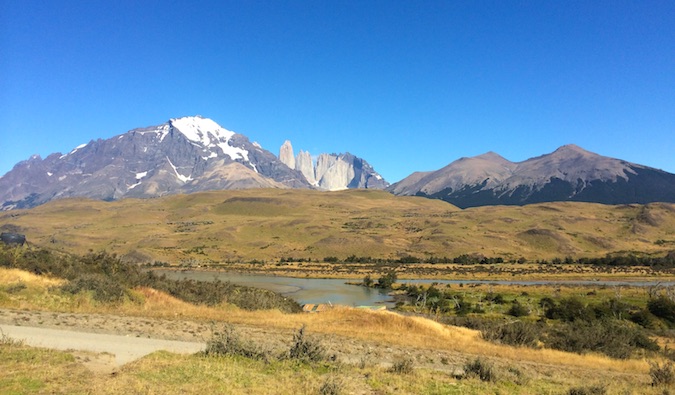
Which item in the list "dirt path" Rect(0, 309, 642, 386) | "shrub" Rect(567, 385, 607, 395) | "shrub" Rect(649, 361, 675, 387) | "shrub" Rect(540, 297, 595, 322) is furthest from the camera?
"shrub" Rect(540, 297, 595, 322)

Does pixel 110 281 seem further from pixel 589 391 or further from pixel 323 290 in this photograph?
pixel 323 290

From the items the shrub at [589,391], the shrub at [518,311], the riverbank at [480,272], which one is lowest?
the riverbank at [480,272]

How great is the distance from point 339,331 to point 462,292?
187ft

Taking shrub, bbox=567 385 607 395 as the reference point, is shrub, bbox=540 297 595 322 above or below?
below

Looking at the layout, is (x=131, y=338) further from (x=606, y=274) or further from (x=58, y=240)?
(x=58, y=240)

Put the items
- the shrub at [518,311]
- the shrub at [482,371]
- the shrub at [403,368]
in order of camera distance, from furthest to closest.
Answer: the shrub at [518,311], the shrub at [403,368], the shrub at [482,371]

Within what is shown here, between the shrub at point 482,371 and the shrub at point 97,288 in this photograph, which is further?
the shrub at point 97,288

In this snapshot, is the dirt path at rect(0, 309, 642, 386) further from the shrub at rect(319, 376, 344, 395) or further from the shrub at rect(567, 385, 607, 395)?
the shrub at rect(319, 376, 344, 395)

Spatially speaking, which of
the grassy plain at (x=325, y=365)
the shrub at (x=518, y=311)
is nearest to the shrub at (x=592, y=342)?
the grassy plain at (x=325, y=365)

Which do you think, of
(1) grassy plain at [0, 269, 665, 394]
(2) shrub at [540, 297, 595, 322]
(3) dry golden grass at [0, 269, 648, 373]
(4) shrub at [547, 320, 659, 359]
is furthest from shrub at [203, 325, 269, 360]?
(2) shrub at [540, 297, 595, 322]

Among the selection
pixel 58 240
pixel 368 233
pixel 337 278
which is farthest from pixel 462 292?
pixel 58 240

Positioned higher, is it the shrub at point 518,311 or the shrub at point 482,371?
the shrub at point 482,371

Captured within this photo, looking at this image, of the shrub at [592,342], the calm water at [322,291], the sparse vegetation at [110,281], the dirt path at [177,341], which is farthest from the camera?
the calm water at [322,291]

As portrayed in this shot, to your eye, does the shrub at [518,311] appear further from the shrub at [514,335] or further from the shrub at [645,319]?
the shrub at [514,335]
